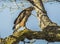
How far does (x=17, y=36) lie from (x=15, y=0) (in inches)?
96.9

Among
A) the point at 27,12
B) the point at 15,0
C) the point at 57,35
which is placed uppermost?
the point at 15,0

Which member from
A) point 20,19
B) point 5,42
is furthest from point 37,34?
point 20,19

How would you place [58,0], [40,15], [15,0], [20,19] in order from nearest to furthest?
[20,19] → [40,15] → [58,0] → [15,0]

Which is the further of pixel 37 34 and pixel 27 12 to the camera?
pixel 27 12

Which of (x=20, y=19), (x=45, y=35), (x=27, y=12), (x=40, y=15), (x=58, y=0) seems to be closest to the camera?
(x=45, y=35)

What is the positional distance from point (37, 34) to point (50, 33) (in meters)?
0.09

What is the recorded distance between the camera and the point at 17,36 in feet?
4.65

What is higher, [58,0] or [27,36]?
[58,0]

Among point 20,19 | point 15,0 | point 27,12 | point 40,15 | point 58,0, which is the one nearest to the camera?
point 20,19

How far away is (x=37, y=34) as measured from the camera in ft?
4.65

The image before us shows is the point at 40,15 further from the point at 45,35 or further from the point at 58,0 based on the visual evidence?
the point at 45,35

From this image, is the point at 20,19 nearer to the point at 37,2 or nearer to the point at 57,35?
the point at 37,2

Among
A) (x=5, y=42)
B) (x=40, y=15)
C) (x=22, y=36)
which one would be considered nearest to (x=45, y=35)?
(x=22, y=36)

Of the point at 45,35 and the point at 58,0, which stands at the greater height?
the point at 58,0
